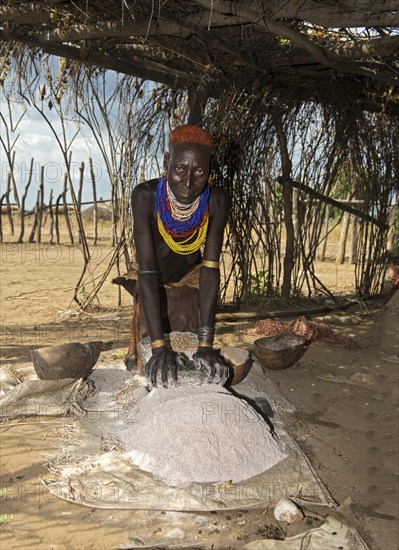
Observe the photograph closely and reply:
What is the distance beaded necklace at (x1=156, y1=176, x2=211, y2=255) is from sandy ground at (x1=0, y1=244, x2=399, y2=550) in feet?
3.91

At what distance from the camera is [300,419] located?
10.4ft

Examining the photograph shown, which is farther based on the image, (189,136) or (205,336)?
(205,336)

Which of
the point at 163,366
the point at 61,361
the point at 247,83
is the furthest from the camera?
the point at 247,83

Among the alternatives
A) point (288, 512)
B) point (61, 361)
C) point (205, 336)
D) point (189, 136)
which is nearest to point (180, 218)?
point (189, 136)

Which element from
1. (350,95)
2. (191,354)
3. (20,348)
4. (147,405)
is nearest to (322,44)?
(350,95)

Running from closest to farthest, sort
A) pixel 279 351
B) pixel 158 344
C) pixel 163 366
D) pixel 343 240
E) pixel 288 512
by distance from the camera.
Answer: pixel 288 512 < pixel 163 366 < pixel 158 344 < pixel 279 351 < pixel 343 240

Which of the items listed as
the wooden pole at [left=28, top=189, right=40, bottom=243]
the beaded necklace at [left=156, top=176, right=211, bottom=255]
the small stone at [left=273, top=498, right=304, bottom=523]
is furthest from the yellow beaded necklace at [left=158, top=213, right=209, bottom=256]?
the wooden pole at [left=28, top=189, right=40, bottom=243]

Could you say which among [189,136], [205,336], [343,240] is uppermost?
[189,136]

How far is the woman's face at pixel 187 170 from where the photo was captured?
9.00 feet

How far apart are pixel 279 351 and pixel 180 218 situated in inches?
52.1

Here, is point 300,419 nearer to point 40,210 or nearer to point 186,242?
point 186,242

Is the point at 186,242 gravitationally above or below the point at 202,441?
above

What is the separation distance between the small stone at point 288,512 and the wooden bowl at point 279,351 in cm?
158

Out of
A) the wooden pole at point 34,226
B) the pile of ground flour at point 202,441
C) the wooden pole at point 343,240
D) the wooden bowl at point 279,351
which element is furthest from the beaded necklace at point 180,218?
the wooden pole at point 34,226
